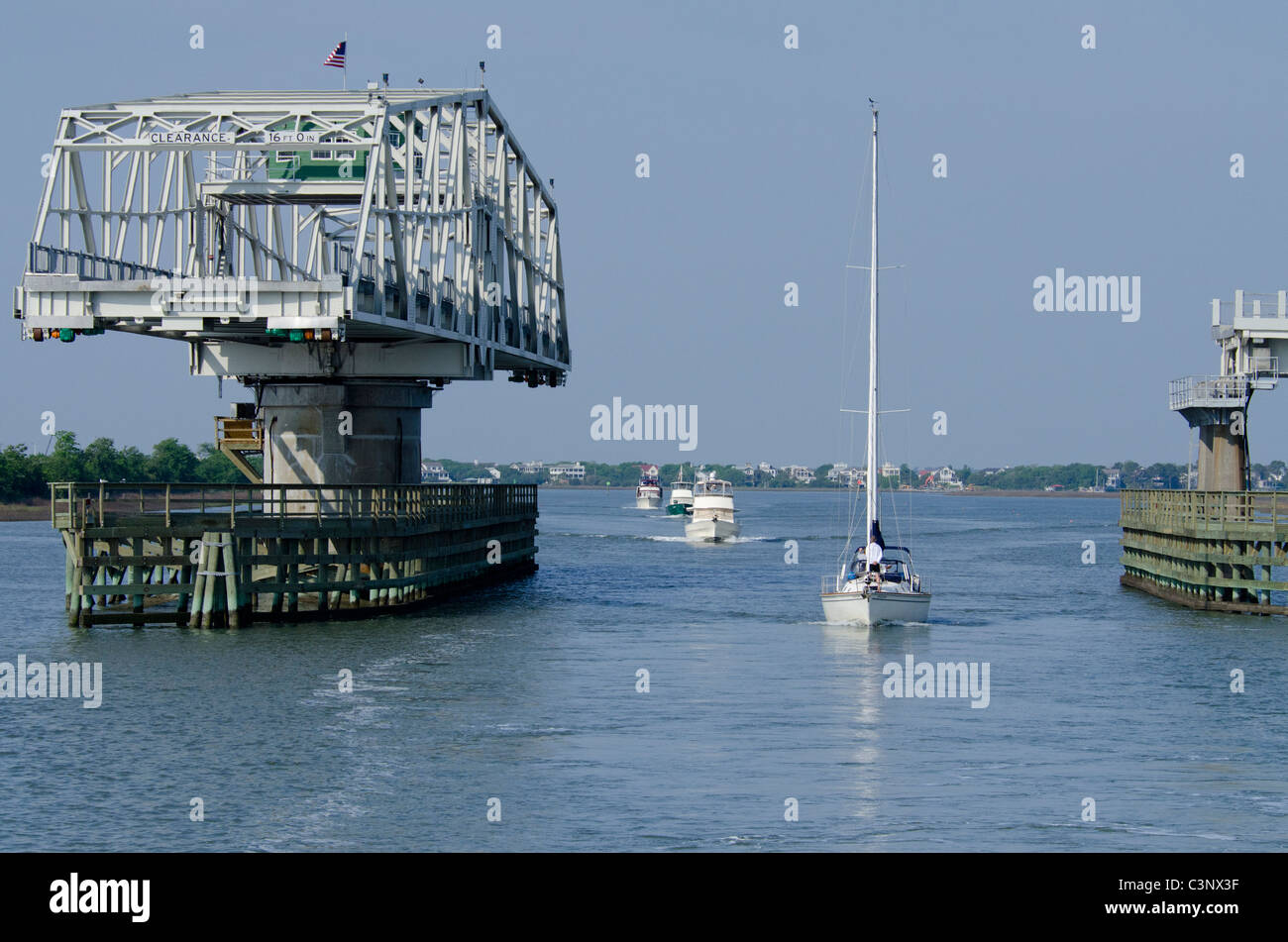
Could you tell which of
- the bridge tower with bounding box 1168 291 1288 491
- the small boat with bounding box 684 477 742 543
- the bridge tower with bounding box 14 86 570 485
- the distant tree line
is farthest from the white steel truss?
the distant tree line

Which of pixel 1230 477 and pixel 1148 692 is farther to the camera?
pixel 1230 477

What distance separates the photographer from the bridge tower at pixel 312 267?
4350cm

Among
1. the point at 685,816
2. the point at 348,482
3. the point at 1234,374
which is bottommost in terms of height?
the point at 685,816

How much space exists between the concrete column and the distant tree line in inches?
3818

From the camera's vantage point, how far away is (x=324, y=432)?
5259cm

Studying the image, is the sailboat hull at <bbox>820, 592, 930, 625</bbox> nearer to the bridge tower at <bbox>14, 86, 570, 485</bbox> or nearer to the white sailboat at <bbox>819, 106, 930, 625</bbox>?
the white sailboat at <bbox>819, 106, 930, 625</bbox>

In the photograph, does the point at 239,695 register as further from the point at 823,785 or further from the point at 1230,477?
the point at 1230,477

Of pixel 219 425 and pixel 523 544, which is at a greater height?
pixel 219 425

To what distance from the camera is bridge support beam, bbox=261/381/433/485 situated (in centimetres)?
5247

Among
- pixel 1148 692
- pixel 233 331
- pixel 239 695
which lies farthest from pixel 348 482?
pixel 1148 692

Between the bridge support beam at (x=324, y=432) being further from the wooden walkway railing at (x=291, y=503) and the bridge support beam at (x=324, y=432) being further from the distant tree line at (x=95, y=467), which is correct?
the distant tree line at (x=95, y=467)

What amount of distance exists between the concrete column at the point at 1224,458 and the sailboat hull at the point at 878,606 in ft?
75.0

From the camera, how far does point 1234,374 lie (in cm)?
5897

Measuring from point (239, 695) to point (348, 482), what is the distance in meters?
20.1
